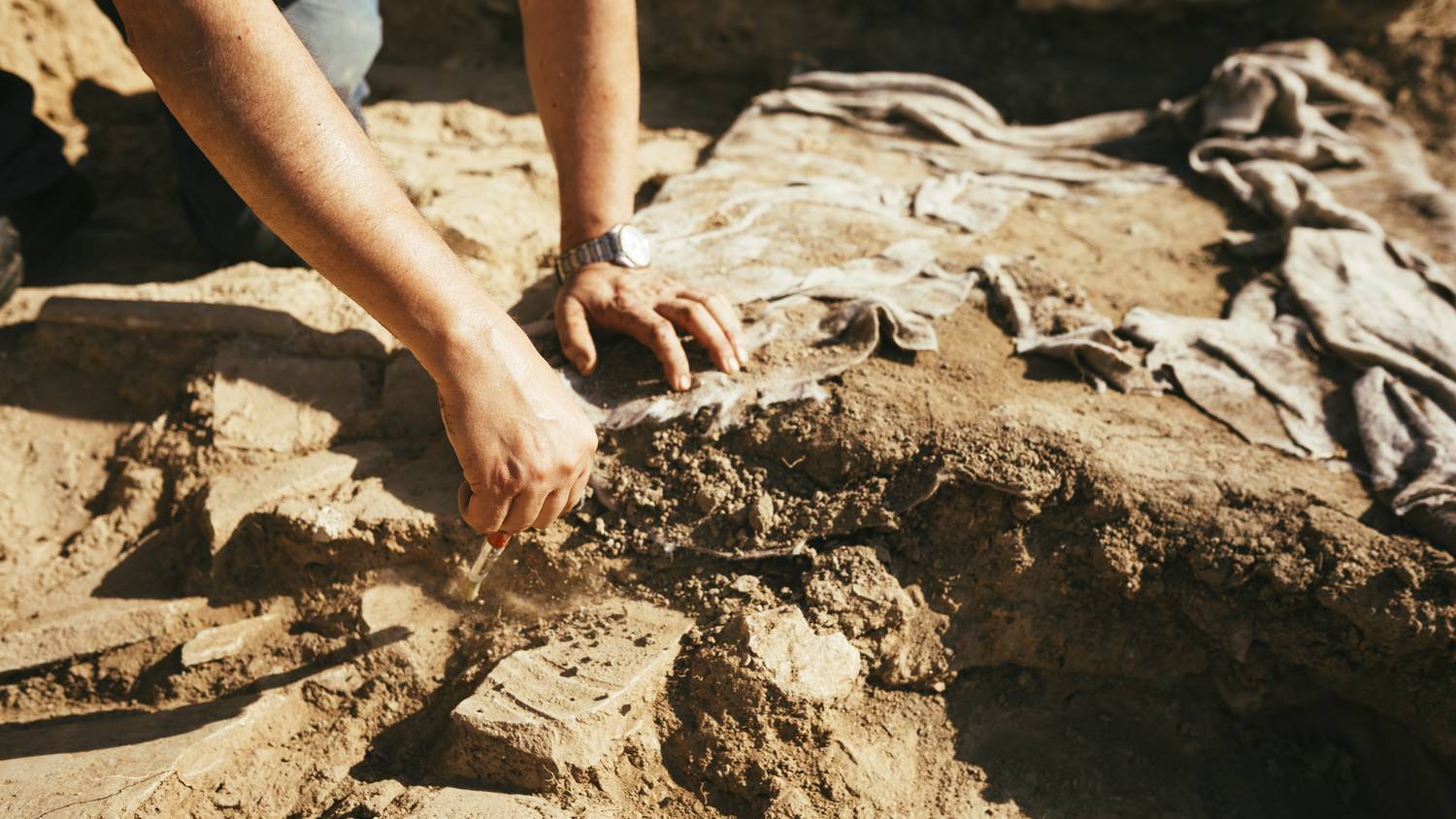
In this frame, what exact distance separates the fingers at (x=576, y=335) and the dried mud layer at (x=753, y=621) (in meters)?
0.10

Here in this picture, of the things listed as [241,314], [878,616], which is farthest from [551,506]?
[241,314]

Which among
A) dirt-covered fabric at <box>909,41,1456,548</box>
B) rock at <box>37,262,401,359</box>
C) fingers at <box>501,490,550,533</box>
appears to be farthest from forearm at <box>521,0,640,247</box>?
dirt-covered fabric at <box>909,41,1456,548</box>

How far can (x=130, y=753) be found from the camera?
1.48 m

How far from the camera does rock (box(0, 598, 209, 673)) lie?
1.67m

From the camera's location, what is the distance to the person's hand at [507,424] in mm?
1312

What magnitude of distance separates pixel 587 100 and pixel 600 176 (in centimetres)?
15

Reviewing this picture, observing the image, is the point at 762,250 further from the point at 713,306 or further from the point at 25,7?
the point at 25,7

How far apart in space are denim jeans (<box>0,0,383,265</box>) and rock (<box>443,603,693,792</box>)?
1345 millimetres

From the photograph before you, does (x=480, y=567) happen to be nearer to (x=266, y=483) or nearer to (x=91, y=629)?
(x=266, y=483)

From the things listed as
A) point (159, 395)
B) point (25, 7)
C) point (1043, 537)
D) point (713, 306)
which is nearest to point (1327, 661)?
point (1043, 537)

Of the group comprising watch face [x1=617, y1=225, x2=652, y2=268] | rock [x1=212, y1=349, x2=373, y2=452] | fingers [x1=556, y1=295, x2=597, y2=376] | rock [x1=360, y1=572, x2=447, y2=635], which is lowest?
rock [x1=360, y1=572, x2=447, y2=635]

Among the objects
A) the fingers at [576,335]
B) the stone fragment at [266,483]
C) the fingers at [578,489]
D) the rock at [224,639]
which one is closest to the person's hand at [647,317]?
the fingers at [576,335]

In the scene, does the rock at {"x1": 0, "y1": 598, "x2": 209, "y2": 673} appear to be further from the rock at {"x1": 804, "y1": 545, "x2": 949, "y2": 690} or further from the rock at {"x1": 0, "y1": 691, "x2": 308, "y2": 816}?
the rock at {"x1": 804, "y1": 545, "x2": 949, "y2": 690}

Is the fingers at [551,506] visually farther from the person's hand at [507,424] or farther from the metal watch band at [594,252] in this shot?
the metal watch band at [594,252]
